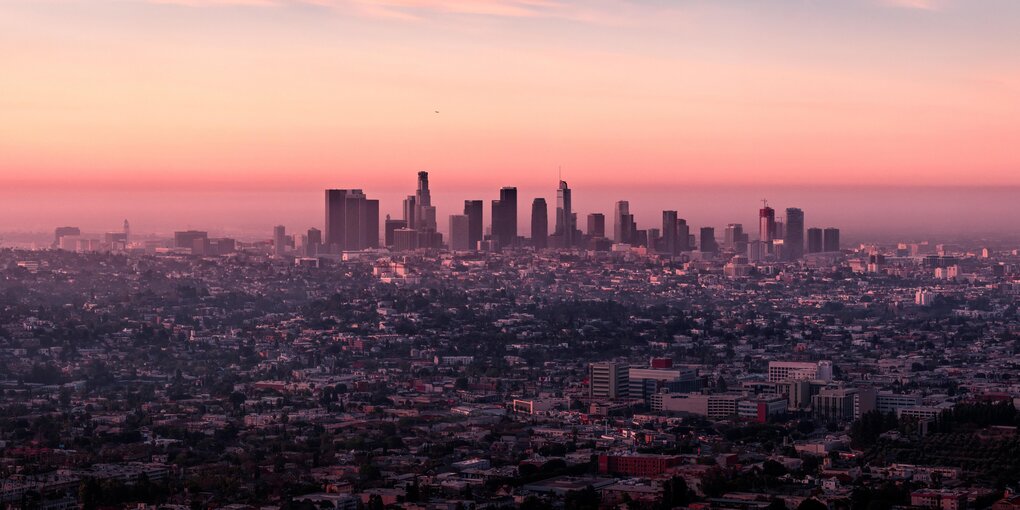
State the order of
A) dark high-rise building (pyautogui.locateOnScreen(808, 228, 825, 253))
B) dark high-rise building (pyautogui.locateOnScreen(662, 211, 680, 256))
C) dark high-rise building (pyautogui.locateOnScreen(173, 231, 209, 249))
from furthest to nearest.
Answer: dark high-rise building (pyautogui.locateOnScreen(808, 228, 825, 253))
dark high-rise building (pyautogui.locateOnScreen(662, 211, 680, 256))
dark high-rise building (pyautogui.locateOnScreen(173, 231, 209, 249))

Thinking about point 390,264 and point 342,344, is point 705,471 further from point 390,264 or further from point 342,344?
point 390,264

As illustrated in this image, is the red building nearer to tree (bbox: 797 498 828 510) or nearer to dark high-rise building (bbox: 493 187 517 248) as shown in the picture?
tree (bbox: 797 498 828 510)

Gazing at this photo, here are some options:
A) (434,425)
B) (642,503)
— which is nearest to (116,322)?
(434,425)

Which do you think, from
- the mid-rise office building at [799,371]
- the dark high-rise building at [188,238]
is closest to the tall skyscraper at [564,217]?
the dark high-rise building at [188,238]

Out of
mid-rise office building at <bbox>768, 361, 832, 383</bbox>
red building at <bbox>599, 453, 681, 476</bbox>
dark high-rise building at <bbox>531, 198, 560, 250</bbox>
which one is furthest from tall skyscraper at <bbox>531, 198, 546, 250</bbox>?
red building at <bbox>599, 453, 681, 476</bbox>

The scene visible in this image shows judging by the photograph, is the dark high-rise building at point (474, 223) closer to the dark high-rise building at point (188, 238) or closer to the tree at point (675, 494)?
the dark high-rise building at point (188, 238)

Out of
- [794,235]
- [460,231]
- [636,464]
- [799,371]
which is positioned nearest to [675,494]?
[636,464]

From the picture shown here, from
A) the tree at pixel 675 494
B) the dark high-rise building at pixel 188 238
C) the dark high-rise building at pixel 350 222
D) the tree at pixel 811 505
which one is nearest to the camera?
the tree at pixel 811 505
